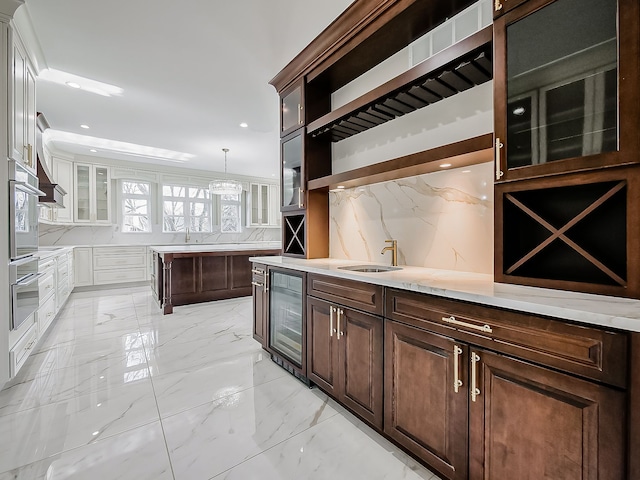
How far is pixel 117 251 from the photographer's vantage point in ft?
20.7

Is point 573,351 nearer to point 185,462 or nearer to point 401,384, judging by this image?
point 401,384

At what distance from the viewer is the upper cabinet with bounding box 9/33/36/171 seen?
7.31 ft

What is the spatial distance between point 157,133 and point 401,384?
5.42 metres

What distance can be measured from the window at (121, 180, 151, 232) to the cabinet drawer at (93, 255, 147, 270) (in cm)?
86

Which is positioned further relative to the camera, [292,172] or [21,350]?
[292,172]

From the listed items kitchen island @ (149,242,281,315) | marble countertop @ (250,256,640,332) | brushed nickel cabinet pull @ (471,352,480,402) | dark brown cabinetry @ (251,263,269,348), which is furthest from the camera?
kitchen island @ (149,242,281,315)

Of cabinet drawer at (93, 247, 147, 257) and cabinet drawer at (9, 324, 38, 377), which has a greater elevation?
cabinet drawer at (93, 247, 147, 257)

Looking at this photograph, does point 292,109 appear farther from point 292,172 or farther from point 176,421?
point 176,421

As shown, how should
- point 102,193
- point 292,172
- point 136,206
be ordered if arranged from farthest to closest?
point 136,206 → point 102,193 → point 292,172

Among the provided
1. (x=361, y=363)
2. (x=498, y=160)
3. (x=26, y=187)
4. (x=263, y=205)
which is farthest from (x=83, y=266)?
(x=498, y=160)

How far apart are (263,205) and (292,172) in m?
6.20

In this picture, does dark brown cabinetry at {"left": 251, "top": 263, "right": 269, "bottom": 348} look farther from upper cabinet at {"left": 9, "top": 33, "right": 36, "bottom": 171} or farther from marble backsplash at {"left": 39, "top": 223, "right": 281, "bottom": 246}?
marble backsplash at {"left": 39, "top": 223, "right": 281, "bottom": 246}

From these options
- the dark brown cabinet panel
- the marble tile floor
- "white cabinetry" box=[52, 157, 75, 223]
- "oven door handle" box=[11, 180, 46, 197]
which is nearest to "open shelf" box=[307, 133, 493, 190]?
the dark brown cabinet panel

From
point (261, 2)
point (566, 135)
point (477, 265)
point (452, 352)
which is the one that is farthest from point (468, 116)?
point (261, 2)
